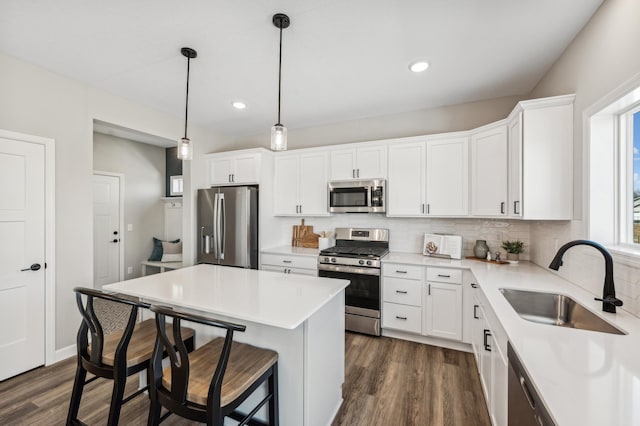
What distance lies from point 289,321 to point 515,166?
2344mm

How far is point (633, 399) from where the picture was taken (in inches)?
33.0

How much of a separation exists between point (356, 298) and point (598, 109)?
2608 millimetres

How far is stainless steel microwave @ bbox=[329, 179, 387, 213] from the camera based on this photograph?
3.40 meters

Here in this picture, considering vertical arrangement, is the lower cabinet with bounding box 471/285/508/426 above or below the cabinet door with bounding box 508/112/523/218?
below

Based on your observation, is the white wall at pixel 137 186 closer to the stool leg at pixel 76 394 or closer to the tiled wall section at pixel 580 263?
the stool leg at pixel 76 394

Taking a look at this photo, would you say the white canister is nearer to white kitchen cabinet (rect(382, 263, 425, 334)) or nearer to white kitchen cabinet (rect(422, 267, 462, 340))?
white kitchen cabinet (rect(382, 263, 425, 334))

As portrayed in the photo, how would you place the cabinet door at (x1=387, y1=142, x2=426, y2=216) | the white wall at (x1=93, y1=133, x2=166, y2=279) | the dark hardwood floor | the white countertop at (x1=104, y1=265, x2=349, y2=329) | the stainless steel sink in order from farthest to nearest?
the white wall at (x1=93, y1=133, x2=166, y2=279) → the cabinet door at (x1=387, y1=142, x2=426, y2=216) → the dark hardwood floor → the stainless steel sink → the white countertop at (x1=104, y1=265, x2=349, y2=329)

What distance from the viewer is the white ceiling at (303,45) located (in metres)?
1.77

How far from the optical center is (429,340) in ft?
9.86

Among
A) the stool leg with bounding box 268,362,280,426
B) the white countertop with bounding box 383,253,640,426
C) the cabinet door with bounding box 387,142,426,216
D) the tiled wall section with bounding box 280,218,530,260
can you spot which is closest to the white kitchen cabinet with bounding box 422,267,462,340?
the tiled wall section with bounding box 280,218,530,260

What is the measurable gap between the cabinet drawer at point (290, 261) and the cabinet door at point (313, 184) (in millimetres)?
676

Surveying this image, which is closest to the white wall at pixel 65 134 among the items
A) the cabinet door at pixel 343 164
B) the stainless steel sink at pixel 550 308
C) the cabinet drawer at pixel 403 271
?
the cabinet door at pixel 343 164

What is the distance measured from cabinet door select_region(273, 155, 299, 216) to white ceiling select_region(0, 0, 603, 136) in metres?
1.01

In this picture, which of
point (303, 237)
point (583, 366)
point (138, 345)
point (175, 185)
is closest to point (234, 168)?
point (303, 237)
